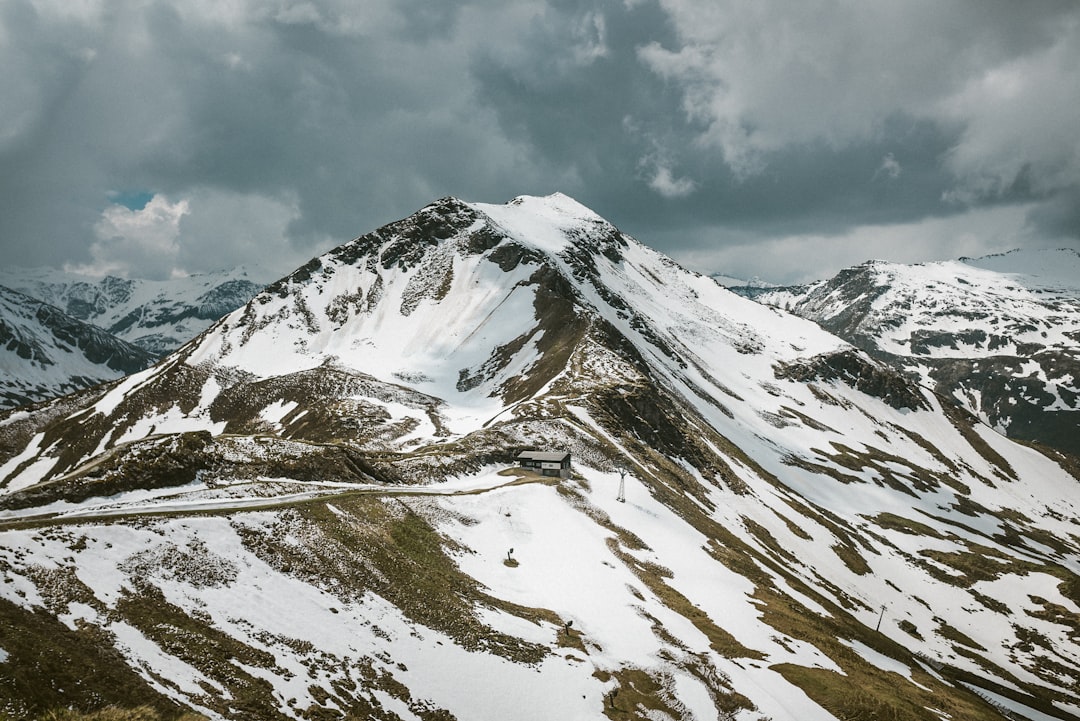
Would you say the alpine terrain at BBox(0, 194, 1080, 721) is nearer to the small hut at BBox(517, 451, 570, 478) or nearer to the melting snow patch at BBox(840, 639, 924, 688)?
the melting snow patch at BBox(840, 639, 924, 688)

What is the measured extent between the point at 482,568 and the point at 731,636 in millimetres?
22755

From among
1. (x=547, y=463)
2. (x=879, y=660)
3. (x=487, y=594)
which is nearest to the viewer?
(x=487, y=594)

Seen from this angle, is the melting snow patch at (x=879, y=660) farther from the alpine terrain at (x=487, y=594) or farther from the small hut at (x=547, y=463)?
the small hut at (x=547, y=463)

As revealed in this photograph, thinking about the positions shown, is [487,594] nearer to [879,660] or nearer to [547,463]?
[547,463]

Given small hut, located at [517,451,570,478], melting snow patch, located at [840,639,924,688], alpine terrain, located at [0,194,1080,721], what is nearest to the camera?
alpine terrain, located at [0,194,1080,721]

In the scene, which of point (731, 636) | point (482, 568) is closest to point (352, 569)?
point (482, 568)

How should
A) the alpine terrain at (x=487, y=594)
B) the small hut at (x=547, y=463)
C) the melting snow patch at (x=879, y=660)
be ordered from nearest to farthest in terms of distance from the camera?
the alpine terrain at (x=487, y=594)
the melting snow patch at (x=879, y=660)
the small hut at (x=547, y=463)

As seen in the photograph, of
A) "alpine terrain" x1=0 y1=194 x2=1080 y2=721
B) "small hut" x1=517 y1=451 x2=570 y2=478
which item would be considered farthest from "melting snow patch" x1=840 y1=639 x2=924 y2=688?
"small hut" x1=517 y1=451 x2=570 y2=478

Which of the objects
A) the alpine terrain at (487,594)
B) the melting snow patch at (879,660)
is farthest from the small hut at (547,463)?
the melting snow patch at (879,660)

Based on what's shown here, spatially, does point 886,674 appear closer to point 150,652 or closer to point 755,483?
point 150,652

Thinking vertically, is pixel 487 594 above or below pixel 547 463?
below

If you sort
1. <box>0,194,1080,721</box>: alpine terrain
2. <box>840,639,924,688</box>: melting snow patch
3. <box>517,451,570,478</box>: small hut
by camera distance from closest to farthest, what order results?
<box>0,194,1080,721</box>: alpine terrain → <box>840,639,924,688</box>: melting snow patch → <box>517,451,570,478</box>: small hut

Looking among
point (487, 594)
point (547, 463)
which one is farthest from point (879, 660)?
point (487, 594)

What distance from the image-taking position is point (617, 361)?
150m
